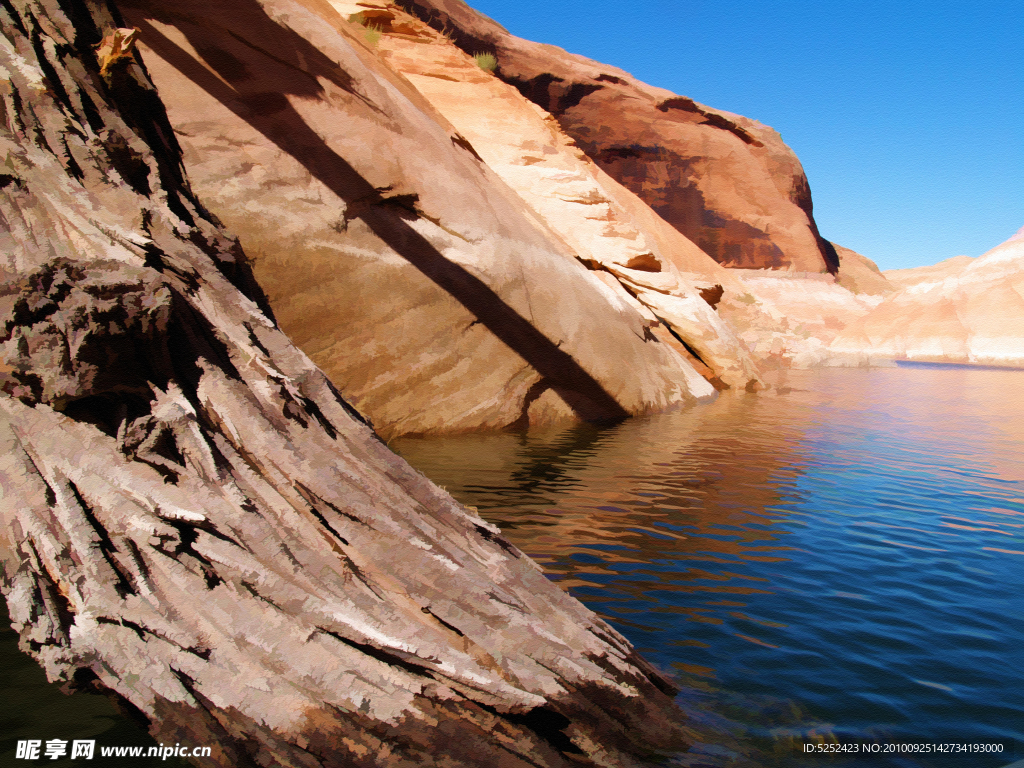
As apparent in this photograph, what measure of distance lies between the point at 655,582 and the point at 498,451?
342 cm

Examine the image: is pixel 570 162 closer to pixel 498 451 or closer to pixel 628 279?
pixel 628 279

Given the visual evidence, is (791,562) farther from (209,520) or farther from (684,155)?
(684,155)

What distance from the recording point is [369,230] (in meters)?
6.94

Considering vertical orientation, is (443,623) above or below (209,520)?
below

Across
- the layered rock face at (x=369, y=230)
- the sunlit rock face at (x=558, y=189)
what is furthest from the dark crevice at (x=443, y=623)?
the sunlit rock face at (x=558, y=189)

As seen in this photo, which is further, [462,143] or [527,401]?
[462,143]

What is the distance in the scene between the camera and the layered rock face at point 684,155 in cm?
3134

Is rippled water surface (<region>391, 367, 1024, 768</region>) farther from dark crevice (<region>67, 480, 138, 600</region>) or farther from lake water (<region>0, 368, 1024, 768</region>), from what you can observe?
dark crevice (<region>67, 480, 138, 600</region>)

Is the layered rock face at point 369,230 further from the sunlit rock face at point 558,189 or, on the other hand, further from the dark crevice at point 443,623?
the dark crevice at point 443,623

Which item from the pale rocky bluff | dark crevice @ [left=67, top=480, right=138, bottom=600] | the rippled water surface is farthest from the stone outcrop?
dark crevice @ [left=67, top=480, right=138, bottom=600]

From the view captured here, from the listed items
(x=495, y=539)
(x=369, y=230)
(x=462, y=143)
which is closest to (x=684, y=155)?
(x=462, y=143)

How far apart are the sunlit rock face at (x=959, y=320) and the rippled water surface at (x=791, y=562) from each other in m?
27.4

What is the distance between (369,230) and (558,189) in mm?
6351

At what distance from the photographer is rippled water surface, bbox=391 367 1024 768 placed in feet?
7.75
